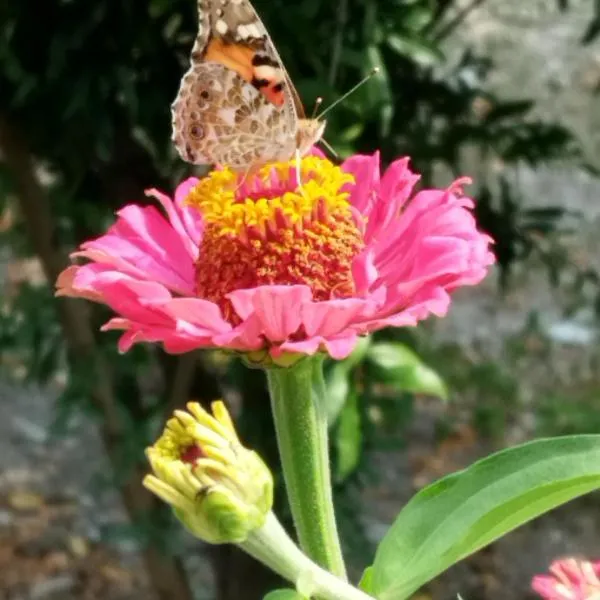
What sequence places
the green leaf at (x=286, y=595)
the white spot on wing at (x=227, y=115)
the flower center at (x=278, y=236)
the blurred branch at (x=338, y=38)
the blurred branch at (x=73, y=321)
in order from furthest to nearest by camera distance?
the blurred branch at (x=73, y=321)
the blurred branch at (x=338, y=38)
the white spot on wing at (x=227, y=115)
the flower center at (x=278, y=236)
the green leaf at (x=286, y=595)

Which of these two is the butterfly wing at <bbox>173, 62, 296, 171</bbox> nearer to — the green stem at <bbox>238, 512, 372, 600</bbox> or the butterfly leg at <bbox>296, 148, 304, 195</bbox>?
the butterfly leg at <bbox>296, 148, 304, 195</bbox>

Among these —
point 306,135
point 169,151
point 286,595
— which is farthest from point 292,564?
point 169,151

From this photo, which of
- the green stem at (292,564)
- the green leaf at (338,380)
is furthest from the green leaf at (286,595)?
the green leaf at (338,380)

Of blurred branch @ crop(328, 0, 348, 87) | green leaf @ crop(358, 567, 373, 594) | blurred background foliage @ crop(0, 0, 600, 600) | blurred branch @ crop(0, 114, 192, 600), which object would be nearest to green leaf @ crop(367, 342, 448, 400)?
blurred background foliage @ crop(0, 0, 600, 600)

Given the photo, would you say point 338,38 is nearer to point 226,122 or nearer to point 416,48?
point 416,48

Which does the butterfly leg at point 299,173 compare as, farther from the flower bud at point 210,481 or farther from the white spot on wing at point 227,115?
the flower bud at point 210,481

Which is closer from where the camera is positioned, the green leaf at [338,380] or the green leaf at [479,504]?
the green leaf at [479,504]
